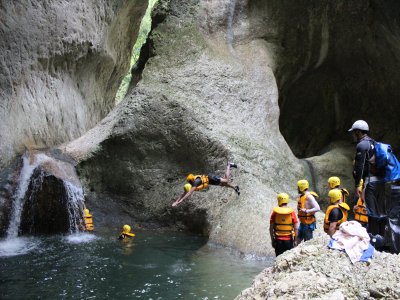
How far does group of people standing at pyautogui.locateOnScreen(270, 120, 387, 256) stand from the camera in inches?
223

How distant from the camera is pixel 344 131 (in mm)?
16234

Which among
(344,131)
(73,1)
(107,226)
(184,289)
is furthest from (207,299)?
(344,131)

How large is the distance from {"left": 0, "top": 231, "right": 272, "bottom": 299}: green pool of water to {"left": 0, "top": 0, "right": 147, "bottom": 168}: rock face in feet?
9.16

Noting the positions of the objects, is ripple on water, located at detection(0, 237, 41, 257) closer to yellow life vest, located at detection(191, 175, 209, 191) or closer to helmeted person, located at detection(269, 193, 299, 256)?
yellow life vest, located at detection(191, 175, 209, 191)

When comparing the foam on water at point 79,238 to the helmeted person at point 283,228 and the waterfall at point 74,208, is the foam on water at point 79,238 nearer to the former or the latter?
the waterfall at point 74,208

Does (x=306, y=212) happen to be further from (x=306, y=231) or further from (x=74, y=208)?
(x=74, y=208)

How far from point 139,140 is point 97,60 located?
495cm

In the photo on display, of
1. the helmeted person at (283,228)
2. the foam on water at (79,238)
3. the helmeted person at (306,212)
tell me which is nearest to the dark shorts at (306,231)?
the helmeted person at (306,212)

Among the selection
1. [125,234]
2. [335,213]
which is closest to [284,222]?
[335,213]

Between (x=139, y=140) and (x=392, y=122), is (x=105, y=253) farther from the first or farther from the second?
(x=392, y=122)

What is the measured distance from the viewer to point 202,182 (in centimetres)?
954

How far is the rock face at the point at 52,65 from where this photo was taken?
11.4 meters

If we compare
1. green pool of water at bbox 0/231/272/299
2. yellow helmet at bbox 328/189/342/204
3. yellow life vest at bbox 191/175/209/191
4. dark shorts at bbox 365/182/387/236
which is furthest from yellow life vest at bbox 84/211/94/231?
dark shorts at bbox 365/182/387/236

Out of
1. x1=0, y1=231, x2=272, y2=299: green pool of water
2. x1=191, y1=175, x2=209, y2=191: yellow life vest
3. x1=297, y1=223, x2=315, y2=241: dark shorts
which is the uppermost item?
x1=191, y1=175, x2=209, y2=191: yellow life vest
